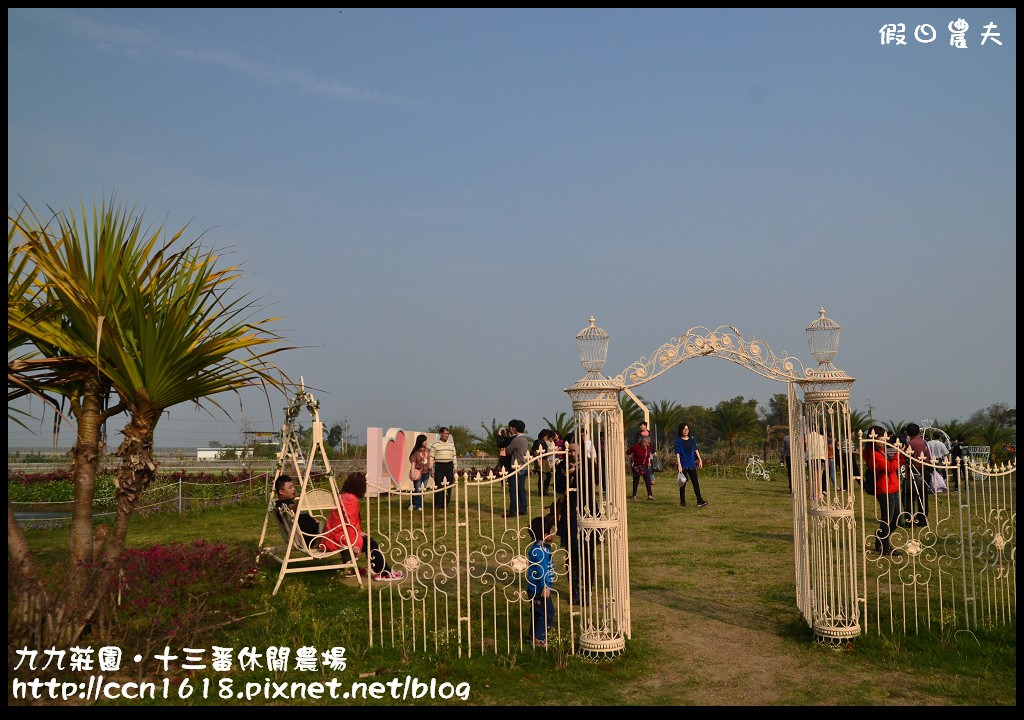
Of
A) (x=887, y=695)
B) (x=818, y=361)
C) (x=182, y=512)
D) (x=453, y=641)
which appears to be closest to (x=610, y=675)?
(x=453, y=641)

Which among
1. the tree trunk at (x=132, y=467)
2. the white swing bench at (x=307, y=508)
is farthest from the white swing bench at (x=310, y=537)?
the tree trunk at (x=132, y=467)

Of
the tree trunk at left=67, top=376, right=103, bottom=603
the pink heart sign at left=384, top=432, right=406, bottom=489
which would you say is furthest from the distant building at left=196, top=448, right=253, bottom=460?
the tree trunk at left=67, top=376, right=103, bottom=603

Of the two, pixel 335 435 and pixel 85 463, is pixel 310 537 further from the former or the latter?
pixel 335 435

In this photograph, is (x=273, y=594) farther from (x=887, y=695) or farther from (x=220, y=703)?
(x=887, y=695)

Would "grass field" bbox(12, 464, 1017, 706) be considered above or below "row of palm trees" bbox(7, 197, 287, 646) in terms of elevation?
below

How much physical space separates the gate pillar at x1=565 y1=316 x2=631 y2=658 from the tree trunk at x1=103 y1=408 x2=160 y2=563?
12.7 feet

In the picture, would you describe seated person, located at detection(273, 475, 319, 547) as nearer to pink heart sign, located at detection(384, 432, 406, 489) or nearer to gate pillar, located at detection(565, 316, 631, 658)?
gate pillar, located at detection(565, 316, 631, 658)

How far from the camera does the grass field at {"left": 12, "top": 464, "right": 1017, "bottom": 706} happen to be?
272 inches

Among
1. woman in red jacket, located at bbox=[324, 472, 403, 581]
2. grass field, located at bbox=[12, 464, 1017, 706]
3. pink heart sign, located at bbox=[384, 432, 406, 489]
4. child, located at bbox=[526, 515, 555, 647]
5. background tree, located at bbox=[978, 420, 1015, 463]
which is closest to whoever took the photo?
grass field, located at bbox=[12, 464, 1017, 706]

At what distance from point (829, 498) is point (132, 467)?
652cm

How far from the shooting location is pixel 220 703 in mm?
6750

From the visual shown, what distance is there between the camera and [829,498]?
836cm

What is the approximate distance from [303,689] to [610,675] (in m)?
2.57

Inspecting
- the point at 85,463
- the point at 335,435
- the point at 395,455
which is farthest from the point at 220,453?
the point at 85,463
